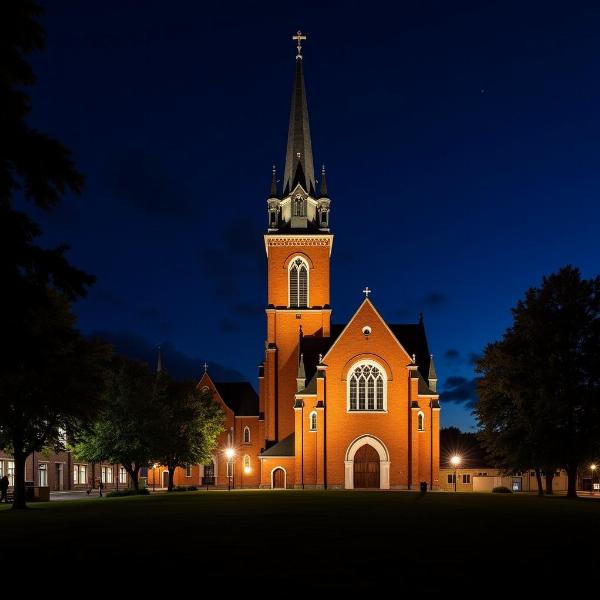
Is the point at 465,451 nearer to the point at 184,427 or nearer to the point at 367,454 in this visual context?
the point at 367,454

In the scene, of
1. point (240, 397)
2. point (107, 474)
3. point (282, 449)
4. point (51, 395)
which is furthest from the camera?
point (107, 474)

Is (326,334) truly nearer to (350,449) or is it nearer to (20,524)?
(350,449)

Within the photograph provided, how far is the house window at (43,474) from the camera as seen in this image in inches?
3386

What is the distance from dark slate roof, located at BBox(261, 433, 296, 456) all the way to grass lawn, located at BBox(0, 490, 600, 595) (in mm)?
46685

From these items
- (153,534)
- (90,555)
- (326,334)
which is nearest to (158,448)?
(326,334)

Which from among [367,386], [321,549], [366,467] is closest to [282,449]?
[366,467]

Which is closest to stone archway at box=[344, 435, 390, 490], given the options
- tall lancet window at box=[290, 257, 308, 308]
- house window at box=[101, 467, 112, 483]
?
tall lancet window at box=[290, 257, 308, 308]

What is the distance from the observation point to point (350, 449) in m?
72.0

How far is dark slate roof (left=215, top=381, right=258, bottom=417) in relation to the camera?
96438 mm

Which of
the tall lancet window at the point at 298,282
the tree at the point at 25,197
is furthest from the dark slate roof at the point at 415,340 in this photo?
the tree at the point at 25,197

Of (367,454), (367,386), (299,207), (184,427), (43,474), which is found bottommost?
(43,474)

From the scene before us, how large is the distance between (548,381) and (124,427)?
29.0 m

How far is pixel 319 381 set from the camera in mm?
72312

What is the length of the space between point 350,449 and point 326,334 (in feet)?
48.0
